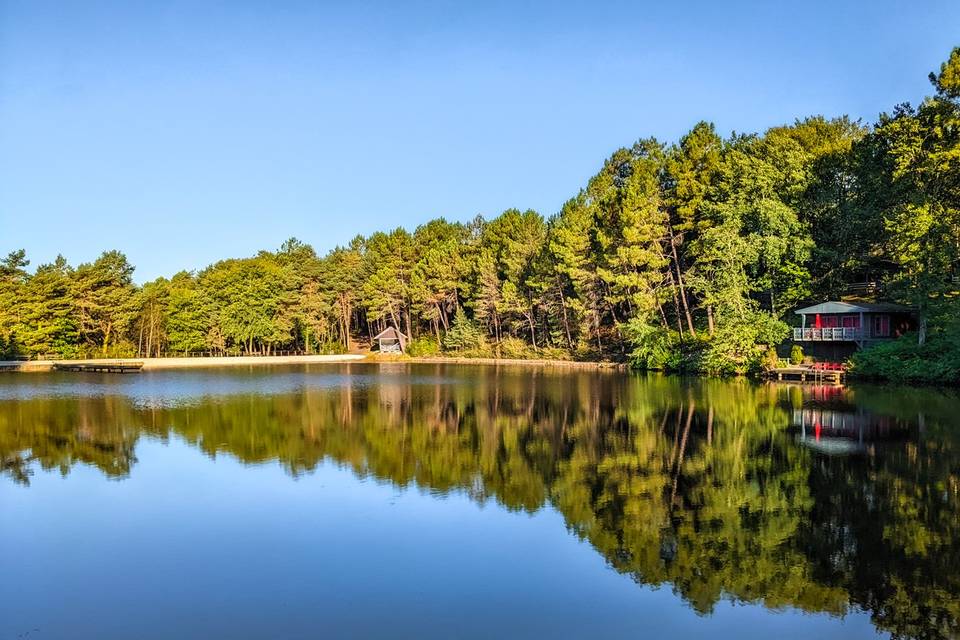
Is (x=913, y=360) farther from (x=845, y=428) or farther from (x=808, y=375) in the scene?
(x=845, y=428)

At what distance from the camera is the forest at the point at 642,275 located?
37625 millimetres

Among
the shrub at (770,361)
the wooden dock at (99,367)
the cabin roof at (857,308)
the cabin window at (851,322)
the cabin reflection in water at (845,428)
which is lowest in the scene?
the cabin reflection in water at (845,428)

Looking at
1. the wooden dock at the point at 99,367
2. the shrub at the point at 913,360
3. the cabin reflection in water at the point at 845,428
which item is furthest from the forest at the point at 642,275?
the cabin reflection in water at the point at 845,428

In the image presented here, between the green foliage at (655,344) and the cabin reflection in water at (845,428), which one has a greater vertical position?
the green foliage at (655,344)

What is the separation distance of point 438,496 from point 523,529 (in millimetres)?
3200

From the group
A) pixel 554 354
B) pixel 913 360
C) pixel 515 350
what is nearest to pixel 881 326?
pixel 913 360

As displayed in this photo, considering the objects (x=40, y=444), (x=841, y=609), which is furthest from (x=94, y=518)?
(x=841, y=609)

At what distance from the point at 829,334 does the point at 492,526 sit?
114ft

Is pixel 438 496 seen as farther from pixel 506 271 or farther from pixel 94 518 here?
pixel 506 271

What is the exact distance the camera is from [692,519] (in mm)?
14008

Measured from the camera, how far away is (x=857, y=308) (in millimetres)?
41062

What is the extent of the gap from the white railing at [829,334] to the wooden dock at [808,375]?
242 centimetres

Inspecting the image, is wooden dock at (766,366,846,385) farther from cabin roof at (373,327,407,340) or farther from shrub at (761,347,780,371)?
cabin roof at (373,327,407,340)

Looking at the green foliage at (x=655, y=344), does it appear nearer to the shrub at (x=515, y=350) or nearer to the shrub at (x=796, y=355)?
the shrub at (x=796, y=355)
